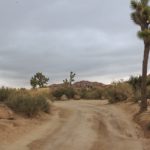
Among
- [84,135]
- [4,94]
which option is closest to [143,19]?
[4,94]

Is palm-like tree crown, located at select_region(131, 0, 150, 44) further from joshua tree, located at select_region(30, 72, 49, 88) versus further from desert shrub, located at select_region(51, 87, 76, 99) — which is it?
joshua tree, located at select_region(30, 72, 49, 88)

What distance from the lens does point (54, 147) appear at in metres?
16.7

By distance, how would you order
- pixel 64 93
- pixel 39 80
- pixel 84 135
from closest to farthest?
pixel 84 135
pixel 64 93
pixel 39 80

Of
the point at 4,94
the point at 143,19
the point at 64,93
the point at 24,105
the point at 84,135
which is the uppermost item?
the point at 143,19

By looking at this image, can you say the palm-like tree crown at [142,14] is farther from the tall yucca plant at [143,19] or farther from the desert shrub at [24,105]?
the desert shrub at [24,105]

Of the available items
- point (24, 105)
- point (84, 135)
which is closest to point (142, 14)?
point (24, 105)

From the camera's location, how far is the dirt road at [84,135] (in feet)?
56.5

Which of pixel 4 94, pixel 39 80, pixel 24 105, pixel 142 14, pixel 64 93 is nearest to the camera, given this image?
pixel 24 105

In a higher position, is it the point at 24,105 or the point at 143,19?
the point at 143,19

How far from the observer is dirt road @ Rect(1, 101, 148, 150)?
17.2 m

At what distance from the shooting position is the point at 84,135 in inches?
809

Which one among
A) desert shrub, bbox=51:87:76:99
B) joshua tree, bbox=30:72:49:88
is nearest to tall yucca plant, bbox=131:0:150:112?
desert shrub, bbox=51:87:76:99

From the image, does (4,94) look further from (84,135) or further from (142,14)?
(84,135)

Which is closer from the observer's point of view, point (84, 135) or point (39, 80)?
point (84, 135)
